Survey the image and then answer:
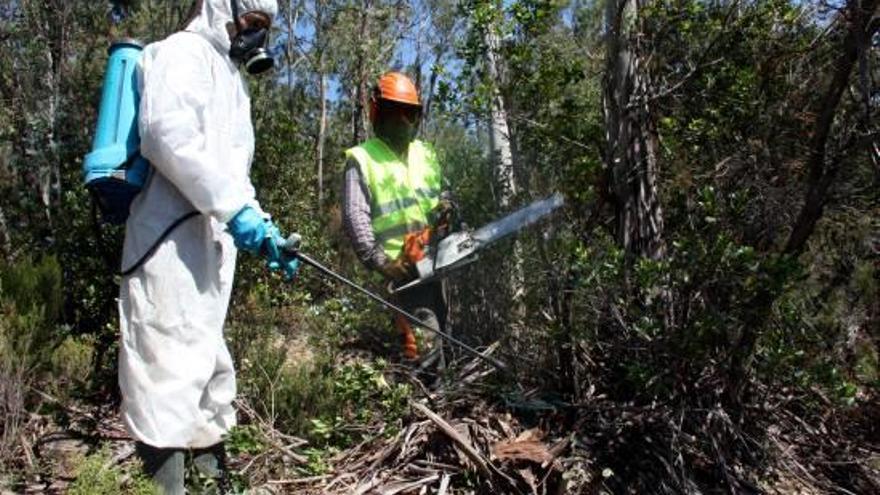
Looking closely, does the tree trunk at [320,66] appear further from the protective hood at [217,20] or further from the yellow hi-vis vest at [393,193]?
the protective hood at [217,20]

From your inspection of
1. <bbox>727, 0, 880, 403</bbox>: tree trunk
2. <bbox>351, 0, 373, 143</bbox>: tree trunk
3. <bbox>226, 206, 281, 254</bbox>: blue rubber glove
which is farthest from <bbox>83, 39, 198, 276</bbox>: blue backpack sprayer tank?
<bbox>351, 0, 373, 143</bbox>: tree trunk

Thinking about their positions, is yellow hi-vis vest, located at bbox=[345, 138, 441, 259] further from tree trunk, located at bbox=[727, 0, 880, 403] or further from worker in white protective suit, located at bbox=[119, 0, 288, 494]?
tree trunk, located at bbox=[727, 0, 880, 403]

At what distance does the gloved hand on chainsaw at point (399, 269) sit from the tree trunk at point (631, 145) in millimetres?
1049

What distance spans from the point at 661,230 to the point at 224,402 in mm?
1951

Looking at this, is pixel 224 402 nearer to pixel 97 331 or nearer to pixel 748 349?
pixel 97 331

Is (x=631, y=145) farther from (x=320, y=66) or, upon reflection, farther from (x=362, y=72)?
(x=320, y=66)

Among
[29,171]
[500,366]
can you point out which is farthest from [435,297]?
[29,171]

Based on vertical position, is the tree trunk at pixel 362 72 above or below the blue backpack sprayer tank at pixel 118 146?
below

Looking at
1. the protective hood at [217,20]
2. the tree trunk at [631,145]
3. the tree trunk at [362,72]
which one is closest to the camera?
the protective hood at [217,20]

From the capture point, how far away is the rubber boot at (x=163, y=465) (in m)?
2.78

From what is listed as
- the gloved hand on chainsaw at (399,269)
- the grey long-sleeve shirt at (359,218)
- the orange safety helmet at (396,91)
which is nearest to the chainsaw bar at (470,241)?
the gloved hand on chainsaw at (399,269)

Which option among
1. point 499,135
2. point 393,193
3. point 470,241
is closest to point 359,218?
point 393,193

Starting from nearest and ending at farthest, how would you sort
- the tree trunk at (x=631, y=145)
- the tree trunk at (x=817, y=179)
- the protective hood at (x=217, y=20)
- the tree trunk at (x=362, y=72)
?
the protective hood at (x=217, y=20)
the tree trunk at (x=817, y=179)
the tree trunk at (x=631, y=145)
the tree trunk at (x=362, y=72)

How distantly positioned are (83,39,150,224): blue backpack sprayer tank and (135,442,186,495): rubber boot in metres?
0.82
